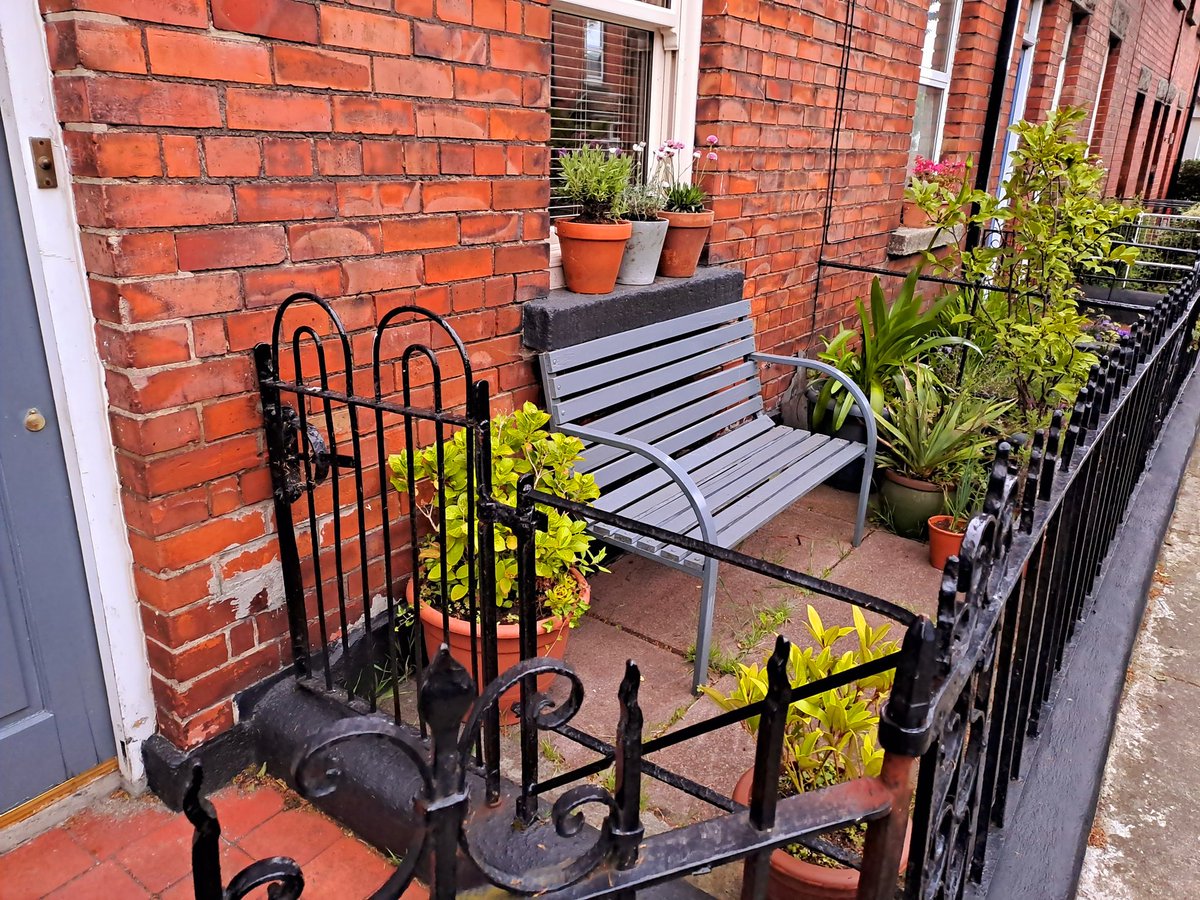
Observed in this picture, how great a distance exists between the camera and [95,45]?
152cm

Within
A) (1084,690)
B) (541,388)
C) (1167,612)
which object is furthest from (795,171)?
(1084,690)

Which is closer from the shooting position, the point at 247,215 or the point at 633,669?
the point at 633,669

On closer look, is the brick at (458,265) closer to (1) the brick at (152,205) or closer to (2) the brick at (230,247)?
(2) the brick at (230,247)

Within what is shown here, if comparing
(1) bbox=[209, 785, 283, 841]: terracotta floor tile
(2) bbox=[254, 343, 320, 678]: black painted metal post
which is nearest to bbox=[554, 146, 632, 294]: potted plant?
(2) bbox=[254, 343, 320, 678]: black painted metal post

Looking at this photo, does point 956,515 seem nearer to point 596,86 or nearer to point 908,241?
point 596,86

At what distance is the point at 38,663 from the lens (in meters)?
1.85

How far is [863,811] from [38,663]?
177 cm

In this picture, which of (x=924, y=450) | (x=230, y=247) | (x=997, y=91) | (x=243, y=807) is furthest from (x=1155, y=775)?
(x=997, y=91)

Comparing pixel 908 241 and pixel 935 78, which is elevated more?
pixel 935 78

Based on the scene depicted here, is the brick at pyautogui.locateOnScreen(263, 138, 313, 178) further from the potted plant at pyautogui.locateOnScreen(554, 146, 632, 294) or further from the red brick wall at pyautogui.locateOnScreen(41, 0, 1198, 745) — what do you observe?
the potted plant at pyautogui.locateOnScreen(554, 146, 632, 294)

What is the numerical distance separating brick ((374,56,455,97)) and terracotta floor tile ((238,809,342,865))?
173cm

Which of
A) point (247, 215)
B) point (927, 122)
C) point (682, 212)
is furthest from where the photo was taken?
point (927, 122)

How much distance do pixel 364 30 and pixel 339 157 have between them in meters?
0.30

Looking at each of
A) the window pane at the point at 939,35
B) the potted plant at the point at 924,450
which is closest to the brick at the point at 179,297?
the potted plant at the point at 924,450
